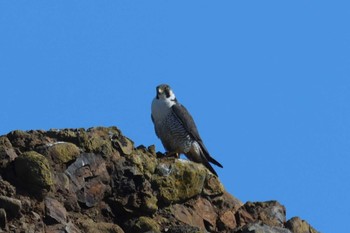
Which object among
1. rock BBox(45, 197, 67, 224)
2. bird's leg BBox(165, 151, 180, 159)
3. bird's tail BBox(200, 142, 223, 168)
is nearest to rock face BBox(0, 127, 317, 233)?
rock BBox(45, 197, 67, 224)

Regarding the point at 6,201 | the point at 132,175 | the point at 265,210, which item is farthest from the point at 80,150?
the point at 265,210

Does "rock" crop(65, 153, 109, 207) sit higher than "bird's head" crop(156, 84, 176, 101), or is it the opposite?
"bird's head" crop(156, 84, 176, 101)

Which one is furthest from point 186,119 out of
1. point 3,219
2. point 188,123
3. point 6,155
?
point 3,219

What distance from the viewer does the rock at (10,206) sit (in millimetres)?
14805

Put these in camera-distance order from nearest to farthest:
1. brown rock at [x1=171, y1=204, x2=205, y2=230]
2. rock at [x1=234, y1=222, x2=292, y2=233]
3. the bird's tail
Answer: rock at [x1=234, y1=222, x2=292, y2=233] < brown rock at [x1=171, y1=204, x2=205, y2=230] < the bird's tail

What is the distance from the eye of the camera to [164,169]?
17.4 metres

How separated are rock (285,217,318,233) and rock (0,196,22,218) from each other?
4.93m

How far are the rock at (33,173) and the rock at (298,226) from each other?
14.3ft

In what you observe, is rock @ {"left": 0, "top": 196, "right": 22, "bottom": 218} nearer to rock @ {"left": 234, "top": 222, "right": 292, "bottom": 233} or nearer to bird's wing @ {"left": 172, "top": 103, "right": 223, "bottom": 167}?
rock @ {"left": 234, "top": 222, "right": 292, "bottom": 233}

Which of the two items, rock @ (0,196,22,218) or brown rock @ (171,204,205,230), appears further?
brown rock @ (171,204,205,230)

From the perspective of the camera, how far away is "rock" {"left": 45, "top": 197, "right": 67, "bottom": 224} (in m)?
15.2

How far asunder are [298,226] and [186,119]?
378 centimetres

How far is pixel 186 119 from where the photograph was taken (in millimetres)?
20469

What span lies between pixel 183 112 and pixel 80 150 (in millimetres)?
4303
